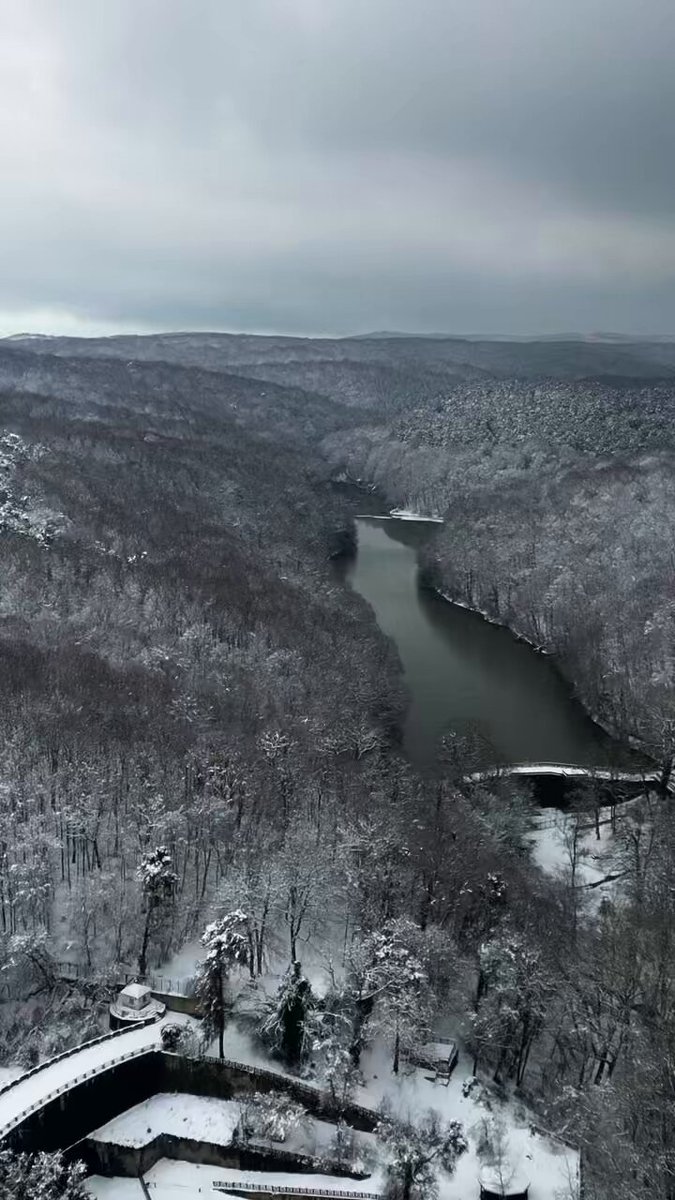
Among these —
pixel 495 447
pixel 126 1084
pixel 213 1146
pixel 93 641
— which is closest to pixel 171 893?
pixel 126 1084

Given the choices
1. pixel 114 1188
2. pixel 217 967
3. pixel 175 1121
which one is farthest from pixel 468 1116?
pixel 114 1188

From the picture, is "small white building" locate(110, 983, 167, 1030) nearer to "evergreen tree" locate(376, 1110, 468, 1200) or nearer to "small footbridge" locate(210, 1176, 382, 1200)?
"small footbridge" locate(210, 1176, 382, 1200)

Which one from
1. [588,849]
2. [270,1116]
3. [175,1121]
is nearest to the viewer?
[270,1116]

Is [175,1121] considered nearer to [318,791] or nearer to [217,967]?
[217,967]

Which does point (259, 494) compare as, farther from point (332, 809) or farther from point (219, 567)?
point (332, 809)

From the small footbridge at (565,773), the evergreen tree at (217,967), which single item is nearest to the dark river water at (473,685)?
the small footbridge at (565,773)

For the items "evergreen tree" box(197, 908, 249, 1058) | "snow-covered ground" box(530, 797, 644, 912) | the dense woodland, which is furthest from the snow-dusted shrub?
"snow-covered ground" box(530, 797, 644, 912)

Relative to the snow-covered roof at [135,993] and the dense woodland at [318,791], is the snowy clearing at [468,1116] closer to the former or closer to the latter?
the dense woodland at [318,791]
